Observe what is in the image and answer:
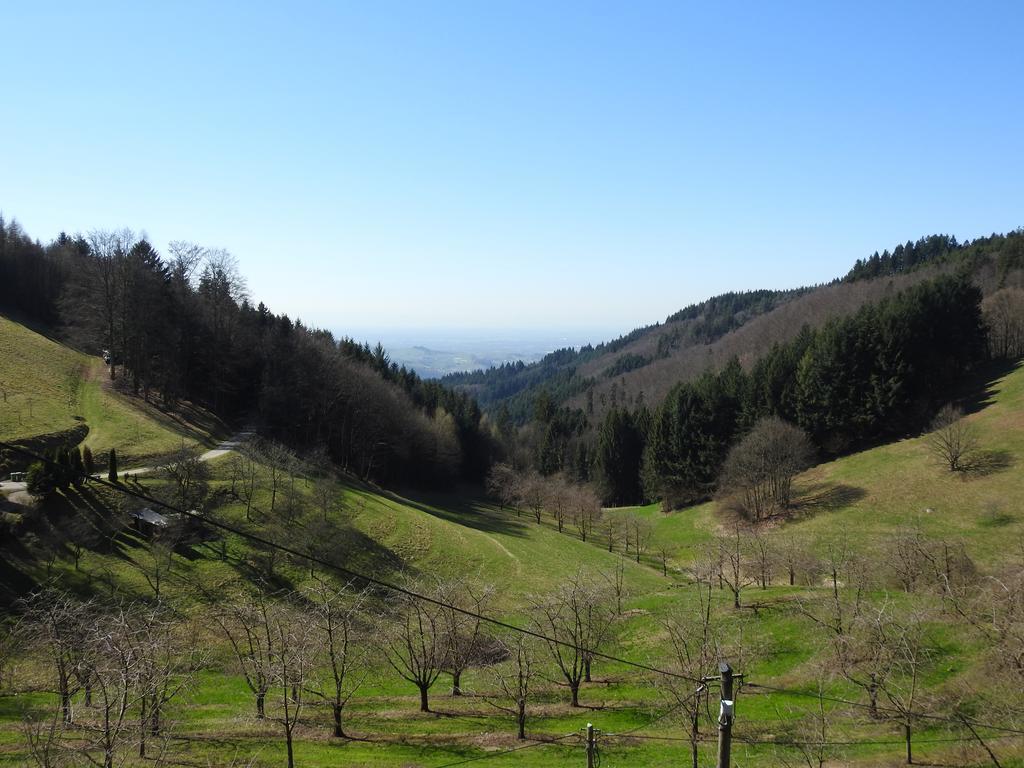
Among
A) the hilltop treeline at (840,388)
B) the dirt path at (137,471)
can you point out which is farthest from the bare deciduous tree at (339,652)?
the hilltop treeline at (840,388)

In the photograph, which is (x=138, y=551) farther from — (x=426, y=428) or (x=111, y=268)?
(x=426, y=428)

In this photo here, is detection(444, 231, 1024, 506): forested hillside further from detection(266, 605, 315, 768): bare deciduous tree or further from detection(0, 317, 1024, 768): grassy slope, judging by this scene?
detection(266, 605, 315, 768): bare deciduous tree

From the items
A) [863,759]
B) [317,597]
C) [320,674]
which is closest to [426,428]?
[317,597]

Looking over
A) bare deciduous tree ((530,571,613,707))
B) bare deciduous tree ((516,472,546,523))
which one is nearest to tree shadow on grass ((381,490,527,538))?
bare deciduous tree ((516,472,546,523))

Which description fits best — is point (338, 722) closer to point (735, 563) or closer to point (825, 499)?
point (735, 563)

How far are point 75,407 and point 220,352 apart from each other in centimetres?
1619

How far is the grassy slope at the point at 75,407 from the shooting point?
134 ft

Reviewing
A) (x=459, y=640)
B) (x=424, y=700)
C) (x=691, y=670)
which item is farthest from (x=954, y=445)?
(x=424, y=700)

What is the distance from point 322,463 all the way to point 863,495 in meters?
48.4

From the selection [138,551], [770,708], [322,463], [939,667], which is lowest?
[770,708]

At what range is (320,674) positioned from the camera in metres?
24.9

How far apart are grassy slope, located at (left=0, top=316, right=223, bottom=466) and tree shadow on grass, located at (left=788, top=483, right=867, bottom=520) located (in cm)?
5245

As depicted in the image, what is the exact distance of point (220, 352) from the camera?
61.4 meters

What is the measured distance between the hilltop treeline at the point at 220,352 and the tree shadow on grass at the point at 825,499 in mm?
44230
